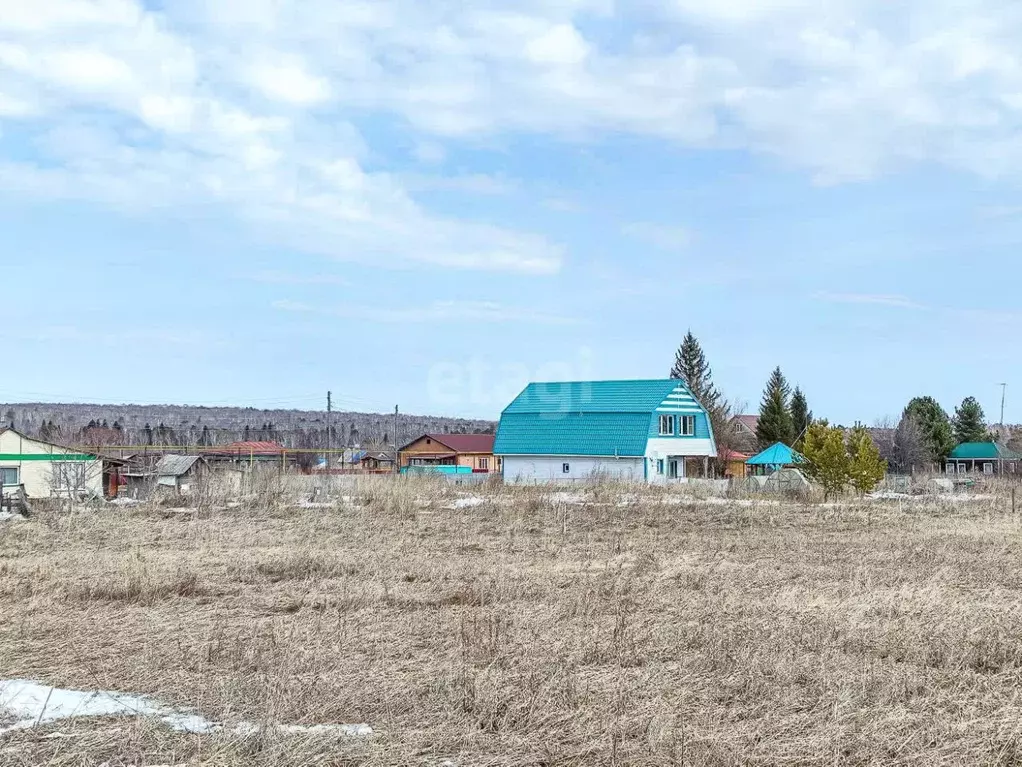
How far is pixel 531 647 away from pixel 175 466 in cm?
3498

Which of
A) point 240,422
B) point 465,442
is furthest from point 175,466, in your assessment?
point 240,422

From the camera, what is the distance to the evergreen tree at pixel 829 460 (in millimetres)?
28359

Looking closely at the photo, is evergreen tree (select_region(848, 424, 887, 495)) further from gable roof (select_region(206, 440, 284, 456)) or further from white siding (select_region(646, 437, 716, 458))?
gable roof (select_region(206, 440, 284, 456))

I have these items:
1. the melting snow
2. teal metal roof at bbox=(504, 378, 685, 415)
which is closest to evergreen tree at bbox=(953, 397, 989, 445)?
teal metal roof at bbox=(504, 378, 685, 415)

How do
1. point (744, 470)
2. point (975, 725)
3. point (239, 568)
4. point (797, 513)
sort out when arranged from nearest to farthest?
point (975, 725) → point (239, 568) → point (797, 513) → point (744, 470)

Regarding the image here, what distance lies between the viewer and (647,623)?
31.2 ft

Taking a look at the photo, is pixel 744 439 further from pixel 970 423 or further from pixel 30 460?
pixel 30 460

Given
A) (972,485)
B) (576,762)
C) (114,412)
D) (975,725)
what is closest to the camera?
(576,762)

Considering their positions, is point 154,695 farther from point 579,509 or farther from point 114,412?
point 114,412

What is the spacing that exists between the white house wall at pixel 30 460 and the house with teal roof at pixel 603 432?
54.4ft

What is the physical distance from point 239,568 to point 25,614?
12.1 ft

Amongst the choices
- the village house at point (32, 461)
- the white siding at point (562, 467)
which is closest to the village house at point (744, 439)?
the white siding at point (562, 467)

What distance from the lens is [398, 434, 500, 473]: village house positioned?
53.4 m

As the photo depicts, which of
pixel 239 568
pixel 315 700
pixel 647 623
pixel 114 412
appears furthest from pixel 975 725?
pixel 114 412
